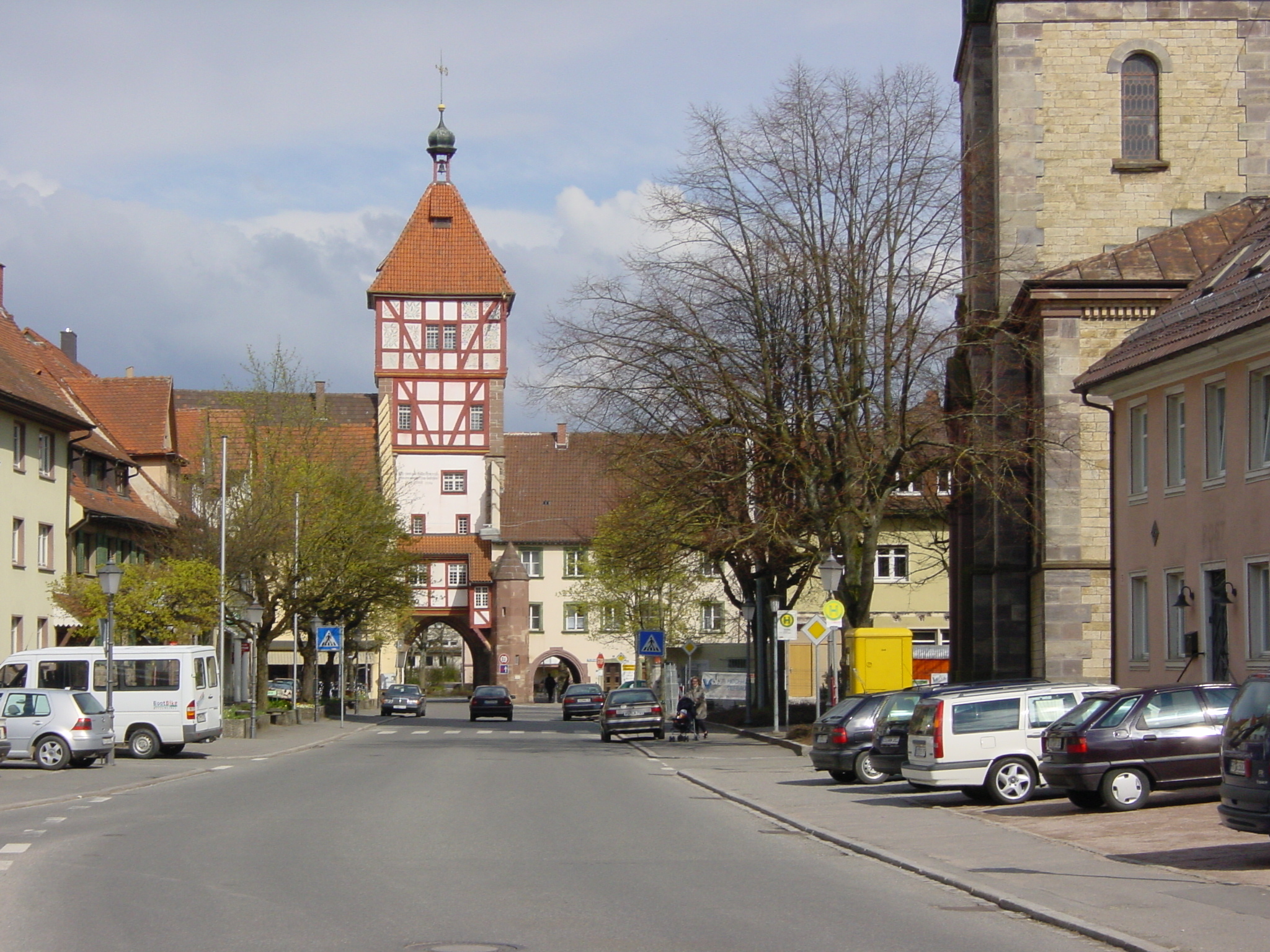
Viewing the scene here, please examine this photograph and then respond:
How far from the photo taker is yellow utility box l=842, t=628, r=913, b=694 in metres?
32.1

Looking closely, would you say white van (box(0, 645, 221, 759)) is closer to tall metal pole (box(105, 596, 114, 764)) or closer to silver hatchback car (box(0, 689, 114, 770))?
tall metal pole (box(105, 596, 114, 764))

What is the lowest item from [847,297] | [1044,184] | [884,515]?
[884,515]

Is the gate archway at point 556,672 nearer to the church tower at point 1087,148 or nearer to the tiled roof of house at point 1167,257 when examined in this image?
the church tower at point 1087,148

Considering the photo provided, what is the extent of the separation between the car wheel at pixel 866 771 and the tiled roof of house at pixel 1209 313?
A: 7.71 metres

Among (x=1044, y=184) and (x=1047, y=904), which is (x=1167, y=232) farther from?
(x=1047, y=904)

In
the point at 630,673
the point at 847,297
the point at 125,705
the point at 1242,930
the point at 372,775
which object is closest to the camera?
the point at 1242,930

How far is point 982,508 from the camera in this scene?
128 ft

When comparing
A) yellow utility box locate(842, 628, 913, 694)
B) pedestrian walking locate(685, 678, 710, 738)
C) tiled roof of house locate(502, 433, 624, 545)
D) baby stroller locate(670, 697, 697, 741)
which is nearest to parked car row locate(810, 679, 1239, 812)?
yellow utility box locate(842, 628, 913, 694)

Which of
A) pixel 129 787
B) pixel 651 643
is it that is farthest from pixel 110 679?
pixel 651 643

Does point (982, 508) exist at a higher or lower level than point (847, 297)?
lower

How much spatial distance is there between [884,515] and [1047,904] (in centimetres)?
2894

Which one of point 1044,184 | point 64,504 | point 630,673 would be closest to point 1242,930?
point 1044,184

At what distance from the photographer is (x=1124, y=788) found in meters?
17.2

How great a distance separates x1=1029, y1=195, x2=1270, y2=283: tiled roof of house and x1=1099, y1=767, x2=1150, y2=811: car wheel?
1739 cm
